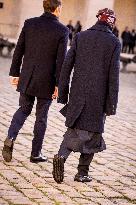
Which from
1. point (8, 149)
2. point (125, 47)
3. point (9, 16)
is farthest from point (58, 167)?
point (9, 16)

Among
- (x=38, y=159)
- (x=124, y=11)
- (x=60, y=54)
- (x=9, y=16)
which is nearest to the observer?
(x=60, y=54)

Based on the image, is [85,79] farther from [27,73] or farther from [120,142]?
[120,142]

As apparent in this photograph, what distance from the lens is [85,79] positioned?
5102mm

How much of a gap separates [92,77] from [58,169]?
38.5 inches

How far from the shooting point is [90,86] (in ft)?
16.7

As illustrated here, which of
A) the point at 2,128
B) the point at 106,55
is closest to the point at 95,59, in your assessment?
the point at 106,55

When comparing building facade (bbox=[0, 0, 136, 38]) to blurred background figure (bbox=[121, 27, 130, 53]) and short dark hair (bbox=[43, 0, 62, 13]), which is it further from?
short dark hair (bbox=[43, 0, 62, 13])

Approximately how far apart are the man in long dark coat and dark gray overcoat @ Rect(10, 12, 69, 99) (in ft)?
1.50

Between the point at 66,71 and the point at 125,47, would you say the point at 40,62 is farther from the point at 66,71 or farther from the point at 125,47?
the point at 125,47

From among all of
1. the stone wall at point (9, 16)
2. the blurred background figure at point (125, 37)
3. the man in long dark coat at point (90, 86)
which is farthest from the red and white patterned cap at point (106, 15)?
the stone wall at point (9, 16)

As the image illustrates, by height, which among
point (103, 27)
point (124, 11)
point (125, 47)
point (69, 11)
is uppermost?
point (124, 11)

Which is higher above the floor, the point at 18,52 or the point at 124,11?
the point at 124,11

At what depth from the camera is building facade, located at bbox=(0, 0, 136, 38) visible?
30895mm

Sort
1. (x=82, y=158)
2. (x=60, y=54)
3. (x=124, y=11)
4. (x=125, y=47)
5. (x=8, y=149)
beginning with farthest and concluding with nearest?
(x=124, y=11) < (x=125, y=47) < (x=8, y=149) < (x=60, y=54) < (x=82, y=158)
